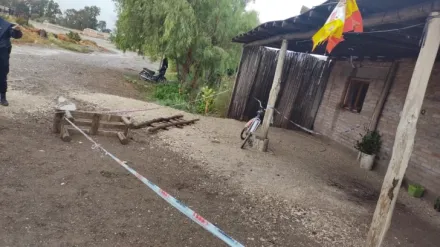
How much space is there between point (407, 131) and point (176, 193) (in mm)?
2900

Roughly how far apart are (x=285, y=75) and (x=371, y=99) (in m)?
3.29

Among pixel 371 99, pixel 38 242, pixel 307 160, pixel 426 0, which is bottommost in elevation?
pixel 38 242

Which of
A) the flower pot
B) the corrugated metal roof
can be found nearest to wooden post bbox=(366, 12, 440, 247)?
the corrugated metal roof

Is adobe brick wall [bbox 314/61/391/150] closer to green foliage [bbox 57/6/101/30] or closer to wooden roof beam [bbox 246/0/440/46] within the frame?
wooden roof beam [bbox 246/0/440/46]

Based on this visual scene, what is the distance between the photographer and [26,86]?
27.8 feet

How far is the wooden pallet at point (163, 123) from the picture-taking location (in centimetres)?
704

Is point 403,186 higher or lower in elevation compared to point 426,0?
lower

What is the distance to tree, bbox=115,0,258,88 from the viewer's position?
40.9 feet

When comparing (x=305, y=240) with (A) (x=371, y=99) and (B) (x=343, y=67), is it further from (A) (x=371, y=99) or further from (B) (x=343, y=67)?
(B) (x=343, y=67)

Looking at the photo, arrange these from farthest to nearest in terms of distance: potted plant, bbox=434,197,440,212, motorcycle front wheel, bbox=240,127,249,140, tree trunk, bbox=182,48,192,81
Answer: tree trunk, bbox=182,48,192,81, motorcycle front wheel, bbox=240,127,249,140, potted plant, bbox=434,197,440,212

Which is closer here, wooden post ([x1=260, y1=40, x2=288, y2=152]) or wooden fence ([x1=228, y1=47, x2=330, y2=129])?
wooden post ([x1=260, y1=40, x2=288, y2=152])

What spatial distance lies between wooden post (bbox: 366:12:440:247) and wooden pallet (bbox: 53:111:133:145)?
440cm

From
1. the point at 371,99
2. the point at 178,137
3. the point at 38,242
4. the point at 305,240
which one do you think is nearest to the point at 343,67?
the point at 371,99

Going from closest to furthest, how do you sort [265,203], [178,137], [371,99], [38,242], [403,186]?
[38,242] < [265,203] < [403,186] < [178,137] < [371,99]
